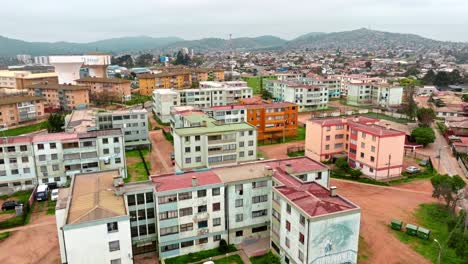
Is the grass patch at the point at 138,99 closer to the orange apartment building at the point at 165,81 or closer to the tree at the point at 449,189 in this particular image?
the orange apartment building at the point at 165,81

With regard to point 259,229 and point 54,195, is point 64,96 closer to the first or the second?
point 54,195

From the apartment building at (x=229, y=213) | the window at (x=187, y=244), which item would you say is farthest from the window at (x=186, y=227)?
the window at (x=187, y=244)

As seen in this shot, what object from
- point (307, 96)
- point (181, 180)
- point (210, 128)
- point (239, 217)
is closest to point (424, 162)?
point (210, 128)

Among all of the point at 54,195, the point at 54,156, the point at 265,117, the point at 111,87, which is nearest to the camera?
the point at 54,195

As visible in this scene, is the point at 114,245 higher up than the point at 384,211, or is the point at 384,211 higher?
the point at 114,245

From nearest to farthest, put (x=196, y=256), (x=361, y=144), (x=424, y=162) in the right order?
(x=196, y=256) < (x=361, y=144) < (x=424, y=162)

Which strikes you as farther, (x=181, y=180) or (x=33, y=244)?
(x=33, y=244)

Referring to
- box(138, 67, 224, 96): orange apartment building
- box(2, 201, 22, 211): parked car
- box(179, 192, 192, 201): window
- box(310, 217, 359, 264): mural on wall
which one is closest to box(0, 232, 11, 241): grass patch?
box(2, 201, 22, 211): parked car
